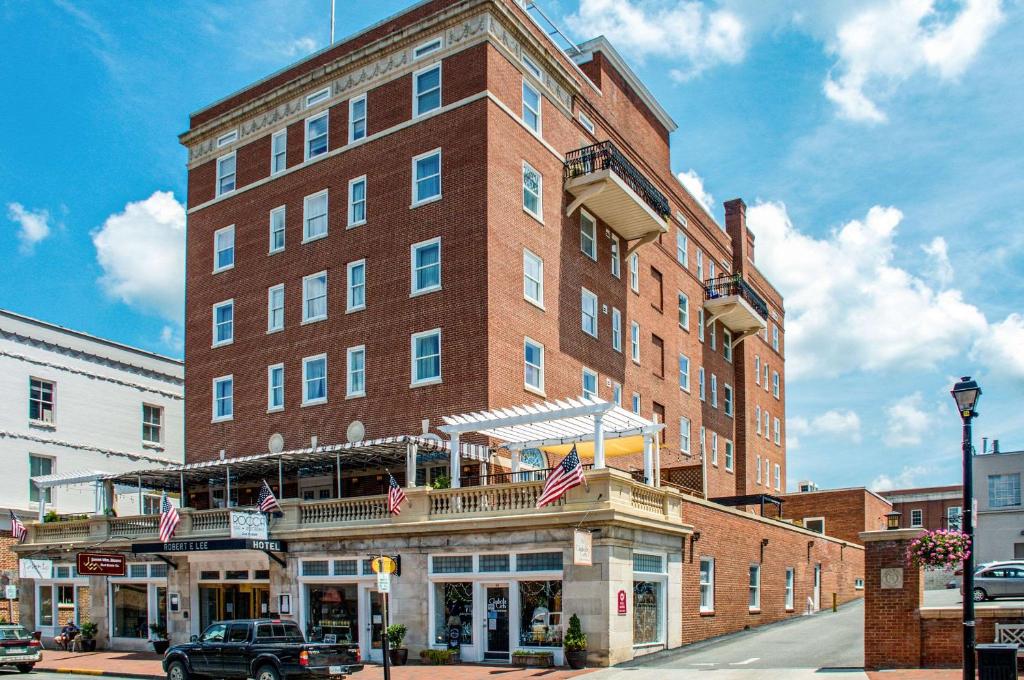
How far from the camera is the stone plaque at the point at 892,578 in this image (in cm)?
2380

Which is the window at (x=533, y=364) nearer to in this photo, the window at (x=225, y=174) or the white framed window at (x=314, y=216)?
the white framed window at (x=314, y=216)

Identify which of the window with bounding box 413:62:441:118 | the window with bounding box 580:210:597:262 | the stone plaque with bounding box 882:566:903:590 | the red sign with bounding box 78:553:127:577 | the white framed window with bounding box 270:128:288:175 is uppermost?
the window with bounding box 413:62:441:118

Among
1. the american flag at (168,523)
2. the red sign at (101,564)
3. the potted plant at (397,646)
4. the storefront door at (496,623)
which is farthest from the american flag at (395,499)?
the red sign at (101,564)

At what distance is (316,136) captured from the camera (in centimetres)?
4162

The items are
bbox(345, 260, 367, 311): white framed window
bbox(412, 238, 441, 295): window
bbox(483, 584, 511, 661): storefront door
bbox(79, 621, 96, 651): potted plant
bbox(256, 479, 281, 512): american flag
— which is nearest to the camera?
bbox(483, 584, 511, 661): storefront door

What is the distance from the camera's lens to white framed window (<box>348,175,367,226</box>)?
3931 centimetres

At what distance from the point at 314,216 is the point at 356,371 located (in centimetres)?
684

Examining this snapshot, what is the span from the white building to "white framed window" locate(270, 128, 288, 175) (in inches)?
612

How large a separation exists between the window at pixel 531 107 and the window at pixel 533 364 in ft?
26.4

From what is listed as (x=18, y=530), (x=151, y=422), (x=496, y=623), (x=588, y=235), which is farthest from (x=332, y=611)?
(x=151, y=422)

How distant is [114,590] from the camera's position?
3953 centimetres

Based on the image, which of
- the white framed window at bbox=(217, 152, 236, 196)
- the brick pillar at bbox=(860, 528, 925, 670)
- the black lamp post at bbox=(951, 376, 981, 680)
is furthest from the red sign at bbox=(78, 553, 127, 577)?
the black lamp post at bbox=(951, 376, 981, 680)

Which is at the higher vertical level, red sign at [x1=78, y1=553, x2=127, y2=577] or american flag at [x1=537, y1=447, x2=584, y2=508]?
american flag at [x1=537, y1=447, x2=584, y2=508]

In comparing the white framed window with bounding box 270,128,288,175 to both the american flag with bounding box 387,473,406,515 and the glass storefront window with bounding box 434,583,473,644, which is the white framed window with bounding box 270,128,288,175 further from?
the glass storefront window with bounding box 434,583,473,644
